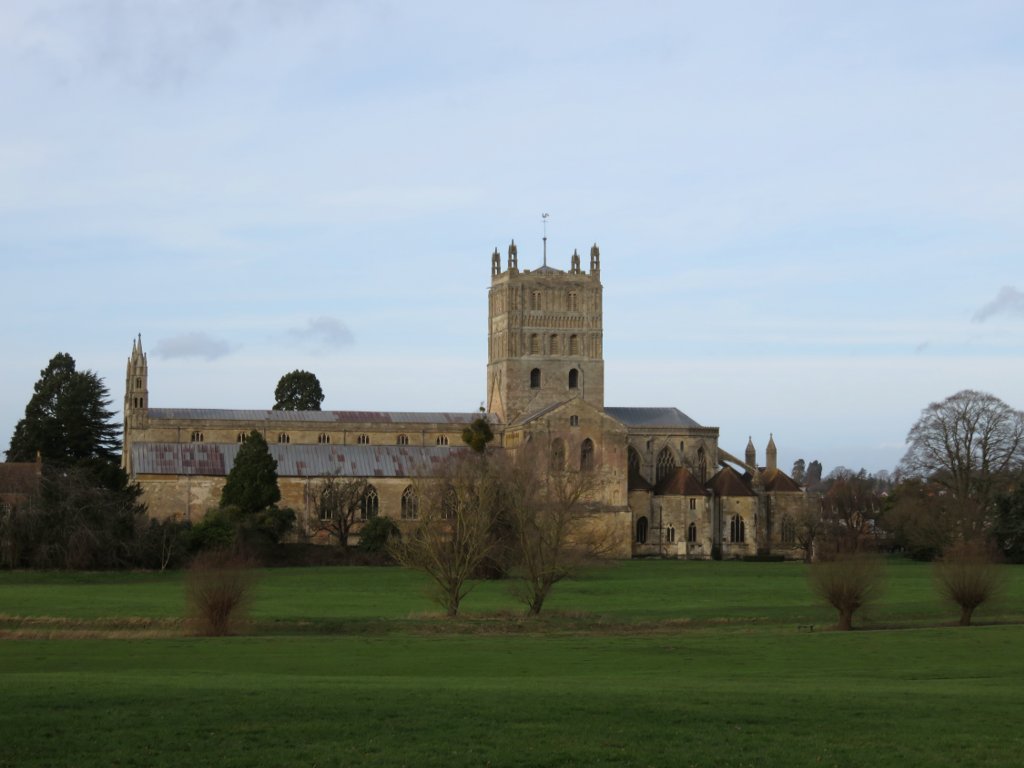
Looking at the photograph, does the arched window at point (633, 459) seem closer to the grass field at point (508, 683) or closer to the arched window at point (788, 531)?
the arched window at point (788, 531)

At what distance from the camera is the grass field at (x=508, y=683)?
20.3 metres

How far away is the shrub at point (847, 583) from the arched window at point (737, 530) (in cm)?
5149

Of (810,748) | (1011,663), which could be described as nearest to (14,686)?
(810,748)

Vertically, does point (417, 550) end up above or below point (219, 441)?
below

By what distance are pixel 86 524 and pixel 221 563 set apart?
87.4 ft

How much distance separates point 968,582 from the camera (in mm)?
44688

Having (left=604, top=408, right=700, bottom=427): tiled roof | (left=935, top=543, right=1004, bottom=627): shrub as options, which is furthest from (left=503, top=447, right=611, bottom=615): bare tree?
(left=604, top=408, right=700, bottom=427): tiled roof

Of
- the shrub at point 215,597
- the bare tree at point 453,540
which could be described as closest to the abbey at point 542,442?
the bare tree at point 453,540

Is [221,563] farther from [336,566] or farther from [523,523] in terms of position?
[336,566]

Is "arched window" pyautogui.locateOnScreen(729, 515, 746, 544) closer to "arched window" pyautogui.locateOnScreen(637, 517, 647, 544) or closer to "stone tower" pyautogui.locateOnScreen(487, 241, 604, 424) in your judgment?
"arched window" pyautogui.locateOnScreen(637, 517, 647, 544)

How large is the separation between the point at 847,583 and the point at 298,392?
80099 mm

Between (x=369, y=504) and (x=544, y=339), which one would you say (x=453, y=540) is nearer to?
(x=369, y=504)

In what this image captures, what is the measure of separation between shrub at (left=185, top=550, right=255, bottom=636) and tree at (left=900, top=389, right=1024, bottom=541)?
51558mm

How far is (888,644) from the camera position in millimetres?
38062
